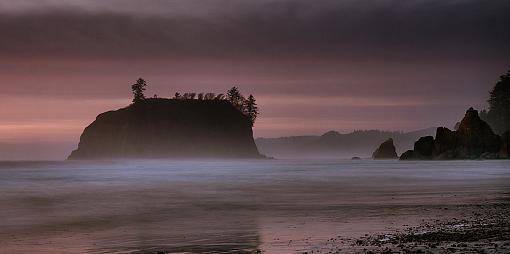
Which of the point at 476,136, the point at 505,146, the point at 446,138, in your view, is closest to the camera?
the point at 505,146

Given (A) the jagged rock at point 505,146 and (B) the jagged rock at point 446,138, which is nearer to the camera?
(A) the jagged rock at point 505,146

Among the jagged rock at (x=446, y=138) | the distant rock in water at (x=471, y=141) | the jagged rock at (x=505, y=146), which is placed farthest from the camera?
the jagged rock at (x=446, y=138)

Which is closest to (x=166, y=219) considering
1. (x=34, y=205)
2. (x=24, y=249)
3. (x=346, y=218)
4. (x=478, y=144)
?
(x=346, y=218)

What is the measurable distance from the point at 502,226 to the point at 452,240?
17.0ft

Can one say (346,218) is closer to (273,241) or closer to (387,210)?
(387,210)

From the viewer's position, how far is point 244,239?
24500 millimetres

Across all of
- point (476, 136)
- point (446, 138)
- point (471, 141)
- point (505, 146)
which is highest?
point (446, 138)

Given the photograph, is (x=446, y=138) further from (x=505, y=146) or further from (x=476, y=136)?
(x=505, y=146)

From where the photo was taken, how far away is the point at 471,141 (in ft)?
604

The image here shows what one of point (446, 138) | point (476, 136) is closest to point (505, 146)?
point (476, 136)

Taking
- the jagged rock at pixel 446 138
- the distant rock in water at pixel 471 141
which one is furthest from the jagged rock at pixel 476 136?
the jagged rock at pixel 446 138

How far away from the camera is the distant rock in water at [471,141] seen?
17462cm

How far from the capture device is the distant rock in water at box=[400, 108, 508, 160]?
175 meters

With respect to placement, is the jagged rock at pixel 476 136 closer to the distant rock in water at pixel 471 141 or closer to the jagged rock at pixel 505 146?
the distant rock in water at pixel 471 141
